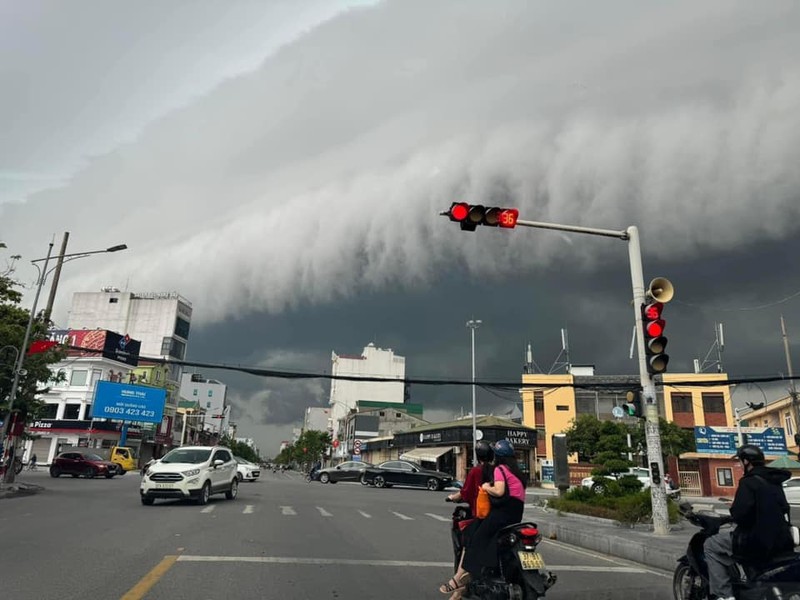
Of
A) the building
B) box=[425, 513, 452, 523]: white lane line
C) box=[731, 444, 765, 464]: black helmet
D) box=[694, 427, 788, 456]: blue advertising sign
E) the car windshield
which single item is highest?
the building

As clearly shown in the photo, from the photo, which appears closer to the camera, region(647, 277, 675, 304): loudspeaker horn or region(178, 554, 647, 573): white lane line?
region(178, 554, 647, 573): white lane line

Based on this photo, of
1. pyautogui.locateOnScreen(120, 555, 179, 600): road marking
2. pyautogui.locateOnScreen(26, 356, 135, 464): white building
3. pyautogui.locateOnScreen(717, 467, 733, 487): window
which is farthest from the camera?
pyautogui.locateOnScreen(26, 356, 135, 464): white building

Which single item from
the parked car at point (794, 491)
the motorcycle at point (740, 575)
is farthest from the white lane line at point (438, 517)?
the parked car at point (794, 491)

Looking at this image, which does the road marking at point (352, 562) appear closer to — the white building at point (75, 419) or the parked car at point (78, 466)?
the parked car at point (78, 466)

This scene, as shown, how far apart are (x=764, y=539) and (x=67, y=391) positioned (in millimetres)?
66523

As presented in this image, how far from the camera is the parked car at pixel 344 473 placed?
35.9 m

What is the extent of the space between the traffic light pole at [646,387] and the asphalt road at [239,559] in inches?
76.0

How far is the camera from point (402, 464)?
→ 3369 centimetres

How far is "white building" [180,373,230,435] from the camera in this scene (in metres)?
128

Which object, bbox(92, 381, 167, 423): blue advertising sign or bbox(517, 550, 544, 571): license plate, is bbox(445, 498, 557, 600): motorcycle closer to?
bbox(517, 550, 544, 571): license plate

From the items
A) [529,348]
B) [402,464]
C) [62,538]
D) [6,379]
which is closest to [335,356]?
[529,348]

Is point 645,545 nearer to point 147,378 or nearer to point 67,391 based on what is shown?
point 67,391

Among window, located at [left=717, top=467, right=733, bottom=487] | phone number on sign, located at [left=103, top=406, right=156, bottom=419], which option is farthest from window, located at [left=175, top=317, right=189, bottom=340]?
window, located at [left=717, top=467, right=733, bottom=487]

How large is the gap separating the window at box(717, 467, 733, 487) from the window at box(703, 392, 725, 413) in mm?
15102
